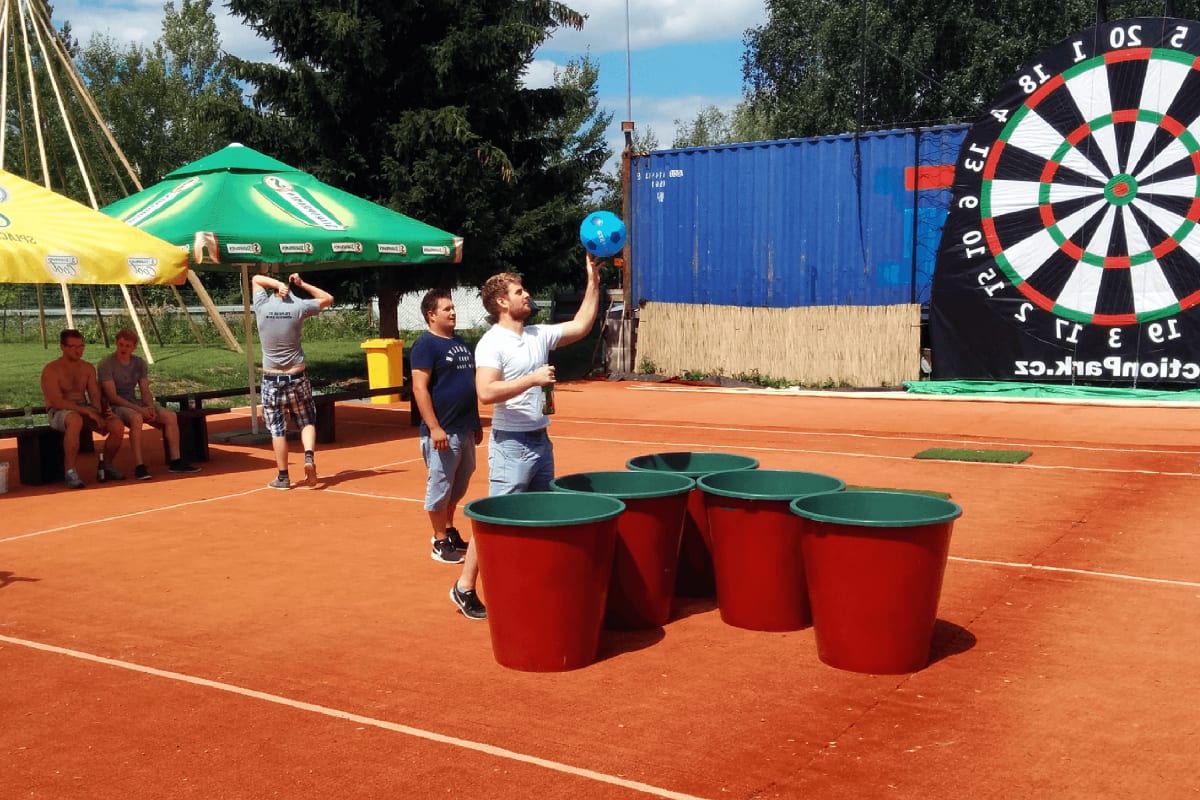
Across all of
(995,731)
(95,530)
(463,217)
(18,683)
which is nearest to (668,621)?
(995,731)

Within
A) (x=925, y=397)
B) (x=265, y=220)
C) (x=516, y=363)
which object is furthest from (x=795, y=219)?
(x=516, y=363)

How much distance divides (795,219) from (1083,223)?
5.06 metres

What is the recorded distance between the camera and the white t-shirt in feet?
20.6

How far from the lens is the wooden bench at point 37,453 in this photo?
11609 mm

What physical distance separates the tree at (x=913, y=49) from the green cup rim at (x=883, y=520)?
35.1 meters

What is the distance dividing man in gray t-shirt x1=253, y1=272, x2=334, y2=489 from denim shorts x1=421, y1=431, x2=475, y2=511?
12.4ft

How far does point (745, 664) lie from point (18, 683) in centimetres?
365

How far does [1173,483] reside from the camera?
35.7 ft

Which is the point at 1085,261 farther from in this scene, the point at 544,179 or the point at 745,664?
the point at 745,664

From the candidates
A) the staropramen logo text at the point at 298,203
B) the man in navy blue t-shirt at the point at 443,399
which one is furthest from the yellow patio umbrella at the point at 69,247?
the man in navy blue t-shirt at the point at 443,399

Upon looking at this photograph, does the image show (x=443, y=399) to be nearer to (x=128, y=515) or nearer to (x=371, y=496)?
(x=371, y=496)

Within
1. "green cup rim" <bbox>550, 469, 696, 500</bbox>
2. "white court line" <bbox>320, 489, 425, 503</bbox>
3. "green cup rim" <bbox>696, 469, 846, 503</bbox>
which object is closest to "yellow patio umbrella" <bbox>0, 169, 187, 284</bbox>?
"white court line" <bbox>320, 489, 425, 503</bbox>

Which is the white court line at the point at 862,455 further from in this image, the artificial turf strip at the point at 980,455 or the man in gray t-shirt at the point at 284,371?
the man in gray t-shirt at the point at 284,371

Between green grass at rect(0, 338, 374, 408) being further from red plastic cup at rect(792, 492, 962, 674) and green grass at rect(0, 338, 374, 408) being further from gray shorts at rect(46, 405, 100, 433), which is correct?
red plastic cup at rect(792, 492, 962, 674)
